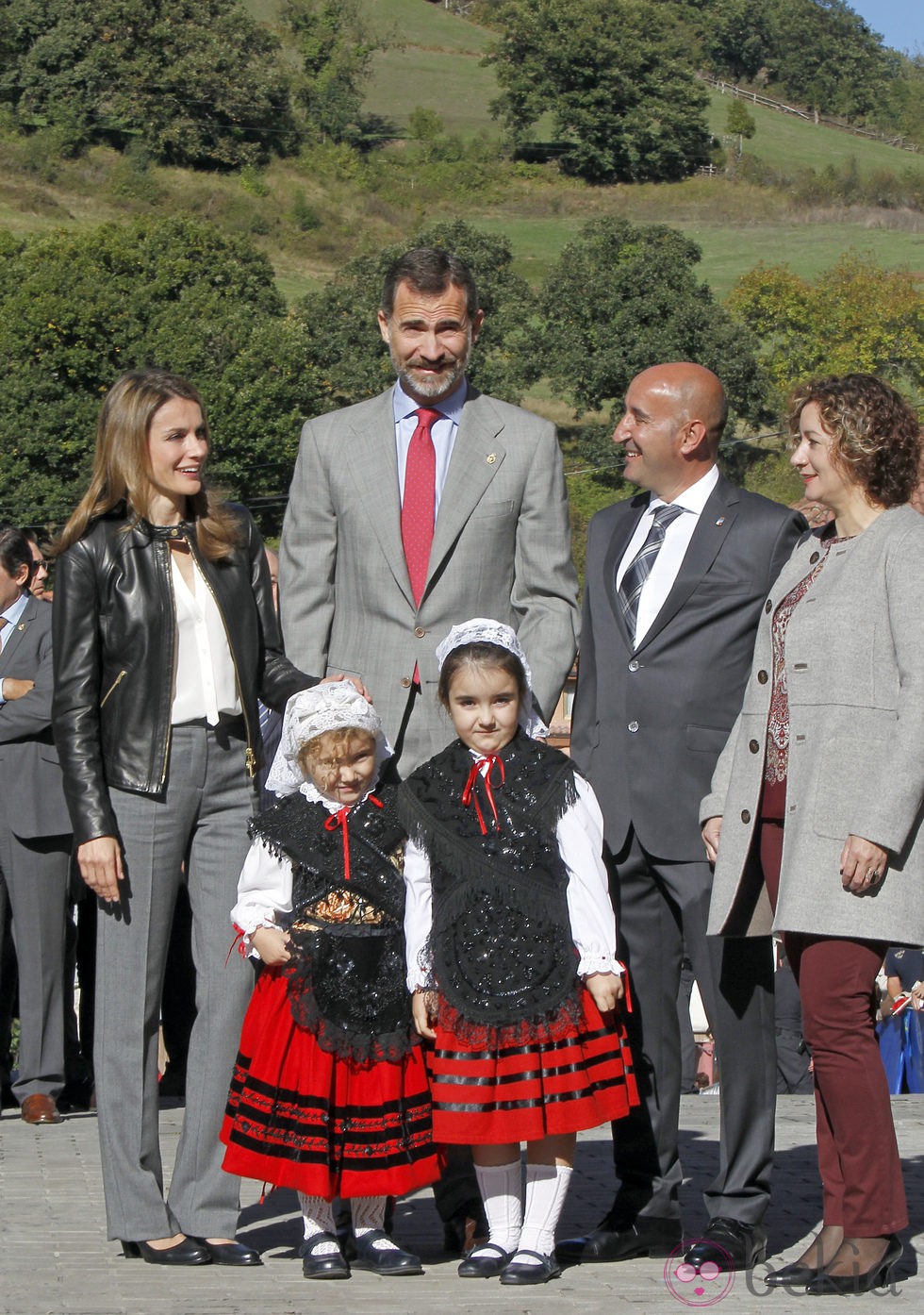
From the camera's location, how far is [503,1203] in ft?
14.8

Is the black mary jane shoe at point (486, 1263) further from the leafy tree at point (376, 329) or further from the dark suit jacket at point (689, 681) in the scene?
the leafy tree at point (376, 329)

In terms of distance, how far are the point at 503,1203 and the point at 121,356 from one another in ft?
181

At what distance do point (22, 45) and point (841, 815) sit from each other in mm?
104023

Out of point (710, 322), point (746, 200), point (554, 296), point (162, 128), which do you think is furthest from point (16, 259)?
point (746, 200)

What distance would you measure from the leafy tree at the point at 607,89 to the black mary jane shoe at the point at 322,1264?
96.9 m

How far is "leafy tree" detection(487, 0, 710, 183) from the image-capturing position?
97.8m

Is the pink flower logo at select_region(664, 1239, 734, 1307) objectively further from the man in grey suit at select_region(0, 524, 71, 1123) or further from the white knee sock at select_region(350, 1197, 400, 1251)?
the man in grey suit at select_region(0, 524, 71, 1123)

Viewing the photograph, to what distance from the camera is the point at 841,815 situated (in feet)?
14.2

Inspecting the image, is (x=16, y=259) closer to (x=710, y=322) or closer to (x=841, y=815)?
(x=710, y=322)

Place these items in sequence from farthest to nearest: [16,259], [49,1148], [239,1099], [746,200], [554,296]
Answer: [746,200]
[554,296]
[16,259]
[49,1148]
[239,1099]

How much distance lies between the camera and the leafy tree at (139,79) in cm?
9331

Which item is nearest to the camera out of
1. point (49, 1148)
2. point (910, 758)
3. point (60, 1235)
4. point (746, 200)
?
point (910, 758)

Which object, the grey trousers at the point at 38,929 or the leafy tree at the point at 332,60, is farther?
the leafy tree at the point at 332,60

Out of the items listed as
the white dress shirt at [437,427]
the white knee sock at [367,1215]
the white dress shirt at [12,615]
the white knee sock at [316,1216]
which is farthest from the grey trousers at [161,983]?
the white dress shirt at [12,615]
